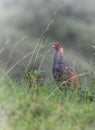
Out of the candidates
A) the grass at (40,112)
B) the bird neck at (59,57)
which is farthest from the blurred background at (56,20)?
the grass at (40,112)

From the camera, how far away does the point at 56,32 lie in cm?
1869

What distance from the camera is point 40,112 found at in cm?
604

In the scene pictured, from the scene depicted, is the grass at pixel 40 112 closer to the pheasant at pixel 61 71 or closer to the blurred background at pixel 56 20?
the pheasant at pixel 61 71

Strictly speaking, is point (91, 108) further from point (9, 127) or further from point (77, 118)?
point (9, 127)

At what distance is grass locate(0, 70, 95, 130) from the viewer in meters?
5.80

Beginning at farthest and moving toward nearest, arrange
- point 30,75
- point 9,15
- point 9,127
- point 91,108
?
point 9,15, point 30,75, point 91,108, point 9,127

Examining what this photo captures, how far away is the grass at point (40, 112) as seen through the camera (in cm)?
580

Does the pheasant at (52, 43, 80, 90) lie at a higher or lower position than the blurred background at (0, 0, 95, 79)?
lower

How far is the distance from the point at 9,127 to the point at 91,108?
96 centimetres

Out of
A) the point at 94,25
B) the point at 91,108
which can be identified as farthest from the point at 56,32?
the point at 91,108

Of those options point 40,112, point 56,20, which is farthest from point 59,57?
point 56,20

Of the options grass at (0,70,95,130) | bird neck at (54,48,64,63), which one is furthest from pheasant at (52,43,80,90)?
grass at (0,70,95,130)

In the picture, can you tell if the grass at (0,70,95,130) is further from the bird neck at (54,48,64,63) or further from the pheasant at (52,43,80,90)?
the bird neck at (54,48,64,63)

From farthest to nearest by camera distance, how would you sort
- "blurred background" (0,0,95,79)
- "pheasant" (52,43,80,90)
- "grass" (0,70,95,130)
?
"blurred background" (0,0,95,79)
"pheasant" (52,43,80,90)
"grass" (0,70,95,130)
